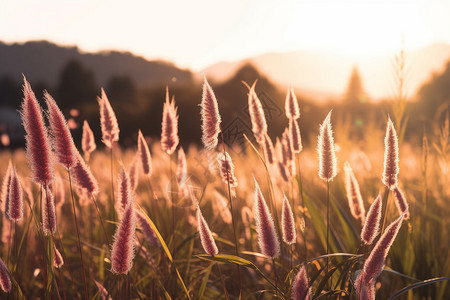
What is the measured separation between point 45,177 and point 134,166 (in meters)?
0.83

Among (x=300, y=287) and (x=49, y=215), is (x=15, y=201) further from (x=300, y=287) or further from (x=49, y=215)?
(x=300, y=287)

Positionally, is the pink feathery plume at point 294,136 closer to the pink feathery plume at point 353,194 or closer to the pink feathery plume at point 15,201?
the pink feathery plume at point 353,194

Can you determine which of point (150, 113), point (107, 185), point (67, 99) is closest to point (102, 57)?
point (67, 99)

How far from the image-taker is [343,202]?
340cm

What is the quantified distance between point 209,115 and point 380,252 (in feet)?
2.14

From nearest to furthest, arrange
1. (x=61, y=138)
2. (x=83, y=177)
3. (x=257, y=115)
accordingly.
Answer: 1. (x=61, y=138)
2. (x=83, y=177)
3. (x=257, y=115)

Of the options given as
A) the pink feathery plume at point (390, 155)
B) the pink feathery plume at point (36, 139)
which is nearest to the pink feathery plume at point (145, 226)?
the pink feathery plume at point (36, 139)

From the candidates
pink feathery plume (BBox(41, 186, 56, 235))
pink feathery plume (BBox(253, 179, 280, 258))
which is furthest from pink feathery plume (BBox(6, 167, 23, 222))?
pink feathery plume (BBox(253, 179, 280, 258))

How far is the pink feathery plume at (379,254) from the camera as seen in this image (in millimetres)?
1066

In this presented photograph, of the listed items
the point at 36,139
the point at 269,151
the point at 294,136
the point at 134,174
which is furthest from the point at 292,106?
the point at 36,139

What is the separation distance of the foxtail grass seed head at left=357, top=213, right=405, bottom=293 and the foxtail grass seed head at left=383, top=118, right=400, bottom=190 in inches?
9.5

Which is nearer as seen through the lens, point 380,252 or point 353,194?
point 380,252

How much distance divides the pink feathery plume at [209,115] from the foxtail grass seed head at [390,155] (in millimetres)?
543

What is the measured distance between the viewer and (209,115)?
128cm
